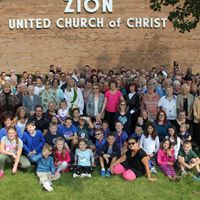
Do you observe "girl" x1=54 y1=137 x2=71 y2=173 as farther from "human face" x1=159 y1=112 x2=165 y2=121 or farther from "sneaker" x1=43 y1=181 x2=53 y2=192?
"human face" x1=159 y1=112 x2=165 y2=121

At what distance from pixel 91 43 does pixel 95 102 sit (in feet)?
30.4

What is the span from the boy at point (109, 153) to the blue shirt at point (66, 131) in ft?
2.70

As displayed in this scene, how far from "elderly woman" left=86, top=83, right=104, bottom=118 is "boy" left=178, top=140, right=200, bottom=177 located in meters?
2.31

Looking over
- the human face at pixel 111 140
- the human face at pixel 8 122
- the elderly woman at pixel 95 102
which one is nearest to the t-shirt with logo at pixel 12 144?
the human face at pixel 8 122

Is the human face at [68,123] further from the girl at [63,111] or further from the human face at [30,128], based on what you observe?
the human face at [30,128]

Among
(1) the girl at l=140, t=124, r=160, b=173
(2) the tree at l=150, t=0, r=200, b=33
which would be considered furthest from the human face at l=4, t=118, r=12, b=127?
(2) the tree at l=150, t=0, r=200, b=33

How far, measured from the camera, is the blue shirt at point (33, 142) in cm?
880

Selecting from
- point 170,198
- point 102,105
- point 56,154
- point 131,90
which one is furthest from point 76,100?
point 170,198

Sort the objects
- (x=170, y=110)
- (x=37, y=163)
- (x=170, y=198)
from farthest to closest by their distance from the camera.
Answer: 1. (x=170, y=110)
2. (x=37, y=163)
3. (x=170, y=198)

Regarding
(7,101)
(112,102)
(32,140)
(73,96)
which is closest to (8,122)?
(32,140)

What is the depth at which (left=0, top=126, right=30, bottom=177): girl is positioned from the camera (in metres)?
8.52

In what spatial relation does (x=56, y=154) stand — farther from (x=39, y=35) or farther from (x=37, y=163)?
(x=39, y=35)

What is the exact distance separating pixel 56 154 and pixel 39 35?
1122 cm

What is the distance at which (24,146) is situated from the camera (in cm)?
880
